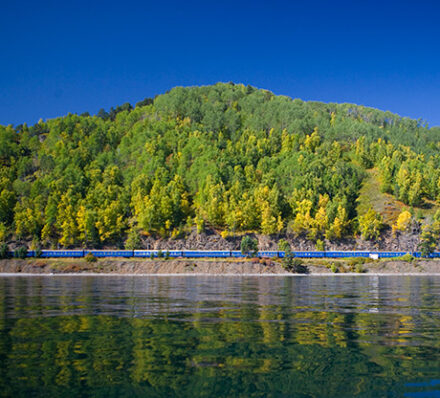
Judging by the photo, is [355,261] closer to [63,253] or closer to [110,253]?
[110,253]

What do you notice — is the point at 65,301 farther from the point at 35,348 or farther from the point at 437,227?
the point at 437,227

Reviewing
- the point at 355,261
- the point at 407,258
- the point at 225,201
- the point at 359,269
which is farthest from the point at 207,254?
the point at 407,258

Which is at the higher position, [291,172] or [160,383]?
[291,172]

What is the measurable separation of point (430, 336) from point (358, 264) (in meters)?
100

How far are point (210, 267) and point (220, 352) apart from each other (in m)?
95.7

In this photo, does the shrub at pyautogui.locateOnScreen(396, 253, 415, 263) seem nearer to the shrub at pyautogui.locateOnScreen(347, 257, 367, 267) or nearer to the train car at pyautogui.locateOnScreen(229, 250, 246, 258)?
the shrub at pyautogui.locateOnScreen(347, 257, 367, 267)

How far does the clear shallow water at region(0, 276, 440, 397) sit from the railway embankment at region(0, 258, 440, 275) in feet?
262

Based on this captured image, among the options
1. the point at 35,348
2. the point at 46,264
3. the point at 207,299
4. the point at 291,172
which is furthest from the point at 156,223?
the point at 35,348

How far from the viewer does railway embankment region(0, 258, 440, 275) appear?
115 metres

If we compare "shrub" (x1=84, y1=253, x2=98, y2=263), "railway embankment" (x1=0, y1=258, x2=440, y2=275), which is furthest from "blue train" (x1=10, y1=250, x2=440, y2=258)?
A: "railway embankment" (x1=0, y1=258, x2=440, y2=275)

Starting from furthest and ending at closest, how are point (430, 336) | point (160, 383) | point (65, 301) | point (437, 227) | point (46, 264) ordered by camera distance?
point (437, 227), point (46, 264), point (65, 301), point (430, 336), point (160, 383)

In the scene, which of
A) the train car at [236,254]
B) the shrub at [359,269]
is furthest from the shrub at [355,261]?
the train car at [236,254]

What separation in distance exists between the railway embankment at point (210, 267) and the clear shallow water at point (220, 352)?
3147 inches

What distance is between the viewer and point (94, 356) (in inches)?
786
